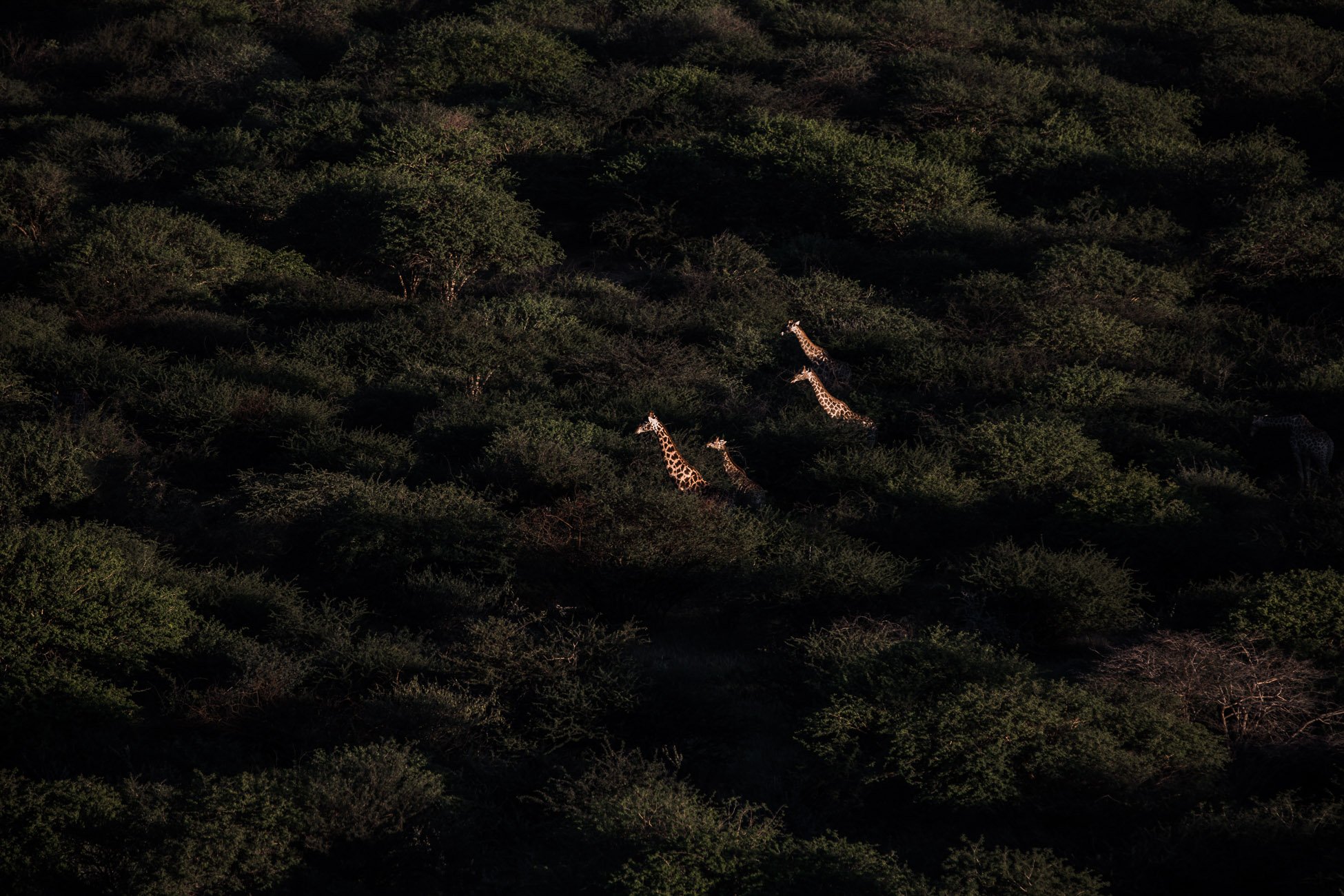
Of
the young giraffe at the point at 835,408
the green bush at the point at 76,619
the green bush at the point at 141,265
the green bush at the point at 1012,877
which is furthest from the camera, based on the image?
the green bush at the point at 141,265

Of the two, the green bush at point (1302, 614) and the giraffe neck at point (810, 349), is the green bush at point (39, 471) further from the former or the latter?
the green bush at point (1302, 614)

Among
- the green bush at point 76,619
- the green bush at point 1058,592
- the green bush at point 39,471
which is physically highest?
the green bush at point 1058,592

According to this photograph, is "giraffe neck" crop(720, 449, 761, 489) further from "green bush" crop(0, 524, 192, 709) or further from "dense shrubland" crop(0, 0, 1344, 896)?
"green bush" crop(0, 524, 192, 709)

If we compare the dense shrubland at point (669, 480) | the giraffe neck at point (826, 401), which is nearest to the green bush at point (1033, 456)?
the dense shrubland at point (669, 480)

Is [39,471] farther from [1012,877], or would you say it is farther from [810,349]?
[1012,877]

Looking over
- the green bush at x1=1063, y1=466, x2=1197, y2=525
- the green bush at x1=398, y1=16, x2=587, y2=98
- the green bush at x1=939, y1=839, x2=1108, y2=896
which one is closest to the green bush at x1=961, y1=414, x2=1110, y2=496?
the green bush at x1=1063, y1=466, x2=1197, y2=525

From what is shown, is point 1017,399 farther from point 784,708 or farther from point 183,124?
point 183,124

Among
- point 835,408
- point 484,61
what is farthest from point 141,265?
point 484,61

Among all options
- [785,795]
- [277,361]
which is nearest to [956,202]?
[277,361]
